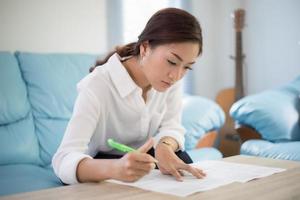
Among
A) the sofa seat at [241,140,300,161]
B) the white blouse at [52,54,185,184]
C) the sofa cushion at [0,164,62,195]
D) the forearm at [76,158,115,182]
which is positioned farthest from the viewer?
the sofa seat at [241,140,300,161]

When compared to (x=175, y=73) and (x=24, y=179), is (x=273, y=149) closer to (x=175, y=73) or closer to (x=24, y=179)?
(x=175, y=73)

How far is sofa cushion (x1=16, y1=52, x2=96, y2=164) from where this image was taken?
1955 millimetres

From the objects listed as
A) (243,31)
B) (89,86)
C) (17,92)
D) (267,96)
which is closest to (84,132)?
(89,86)

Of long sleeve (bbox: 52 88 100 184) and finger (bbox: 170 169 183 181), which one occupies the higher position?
long sleeve (bbox: 52 88 100 184)

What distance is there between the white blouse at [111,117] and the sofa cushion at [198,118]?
57 centimetres

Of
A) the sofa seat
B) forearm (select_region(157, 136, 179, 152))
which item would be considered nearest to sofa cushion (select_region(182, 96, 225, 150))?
the sofa seat

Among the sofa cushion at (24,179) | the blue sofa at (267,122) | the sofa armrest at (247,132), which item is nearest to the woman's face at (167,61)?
Result: the sofa cushion at (24,179)

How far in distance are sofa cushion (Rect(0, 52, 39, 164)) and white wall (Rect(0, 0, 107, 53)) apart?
26cm

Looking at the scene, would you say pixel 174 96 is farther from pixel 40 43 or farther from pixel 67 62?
pixel 40 43

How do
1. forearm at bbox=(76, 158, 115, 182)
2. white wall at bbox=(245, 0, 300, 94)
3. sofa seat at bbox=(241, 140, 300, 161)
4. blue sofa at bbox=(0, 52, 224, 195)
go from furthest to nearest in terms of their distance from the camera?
white wall at bbox=(245, 0, 300, 94) → blue sofa at bbox=(0, 52, 224, 195) → sofa seat at bbox=(241, 140, 300, 161) → forearm at bbox=(76, 158, 115, 182)

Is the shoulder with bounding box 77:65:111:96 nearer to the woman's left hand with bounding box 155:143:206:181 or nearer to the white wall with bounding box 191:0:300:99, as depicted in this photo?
the woman's left hand with bounding box 155:143:206:181

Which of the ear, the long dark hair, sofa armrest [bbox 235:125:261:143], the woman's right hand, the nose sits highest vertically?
the long dark hair

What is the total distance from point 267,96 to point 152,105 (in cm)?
99

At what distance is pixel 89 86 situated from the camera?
116cm
